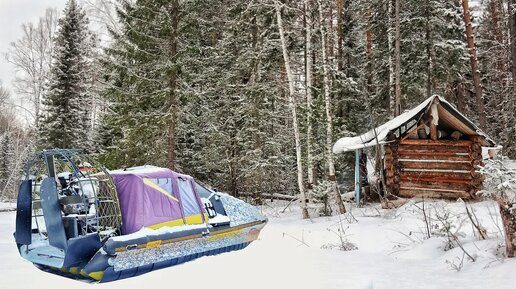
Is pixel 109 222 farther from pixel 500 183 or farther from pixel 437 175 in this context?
pixel 437 175

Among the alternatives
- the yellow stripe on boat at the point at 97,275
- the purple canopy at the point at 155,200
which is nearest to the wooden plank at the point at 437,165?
the purple canopy at the point at 155,200

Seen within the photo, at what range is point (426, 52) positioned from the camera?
20734 millimetres

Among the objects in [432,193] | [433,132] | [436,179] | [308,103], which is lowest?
[432,193]

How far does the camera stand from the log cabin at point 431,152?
14.4 metres

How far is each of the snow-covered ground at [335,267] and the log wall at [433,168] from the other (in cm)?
564

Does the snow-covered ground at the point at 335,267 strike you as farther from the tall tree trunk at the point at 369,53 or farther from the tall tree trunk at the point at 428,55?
the tall tree trunk at the point at 369,53


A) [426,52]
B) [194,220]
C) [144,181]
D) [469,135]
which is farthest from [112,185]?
[426,52]

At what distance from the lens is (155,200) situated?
647 centimetres

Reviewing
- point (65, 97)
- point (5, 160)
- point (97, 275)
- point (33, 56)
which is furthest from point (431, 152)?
point (5, 160)

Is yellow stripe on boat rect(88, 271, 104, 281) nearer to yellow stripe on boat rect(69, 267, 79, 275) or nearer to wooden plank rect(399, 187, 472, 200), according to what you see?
yellow stripe on boat rect(69, 267, 79, 275)

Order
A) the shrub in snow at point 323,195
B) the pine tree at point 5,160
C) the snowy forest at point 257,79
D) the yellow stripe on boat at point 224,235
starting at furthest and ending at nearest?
1. the pine tree at point 5,160
2. the snowy forest at point 257,79
3. the shrub in snow at point 323,195
4. the yellow stripe on boat at point 224,235

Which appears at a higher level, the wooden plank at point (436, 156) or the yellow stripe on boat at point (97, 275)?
the wooden plank at point (436, 156)

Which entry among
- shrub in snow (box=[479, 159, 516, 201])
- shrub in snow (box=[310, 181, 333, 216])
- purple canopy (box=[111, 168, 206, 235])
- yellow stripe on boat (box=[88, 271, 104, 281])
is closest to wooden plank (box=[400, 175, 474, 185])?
shrub in snow (box=[310, 181, 333, 216])

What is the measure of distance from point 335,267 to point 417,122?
31.8ft
